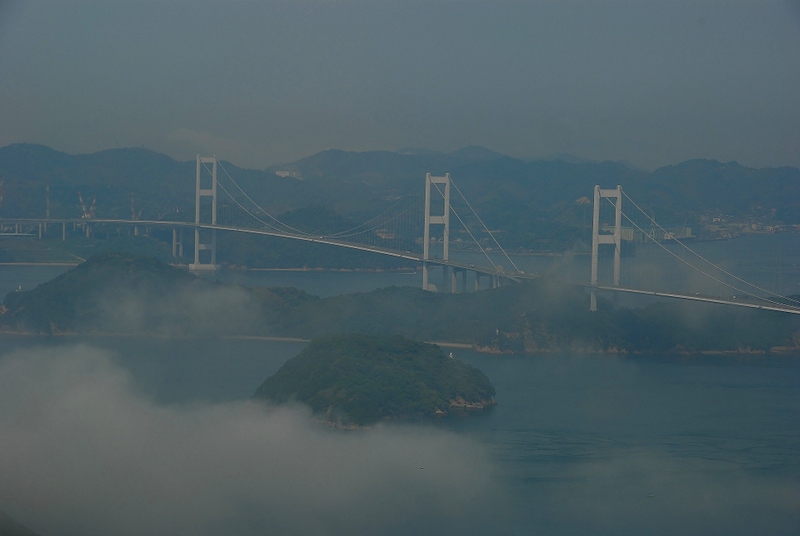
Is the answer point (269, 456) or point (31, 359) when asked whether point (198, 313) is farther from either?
point (269, 456)

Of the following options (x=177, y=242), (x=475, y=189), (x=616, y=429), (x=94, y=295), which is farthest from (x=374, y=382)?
(x=475, y=189)

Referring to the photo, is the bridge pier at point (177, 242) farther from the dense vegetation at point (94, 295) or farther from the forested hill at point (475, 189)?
the dense vegetation at point (94, 295)

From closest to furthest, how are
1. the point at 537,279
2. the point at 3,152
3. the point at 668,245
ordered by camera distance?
the point at 537,279 → the point at 668,245 → the point at 3,152

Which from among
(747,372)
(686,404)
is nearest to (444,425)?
(686,404)

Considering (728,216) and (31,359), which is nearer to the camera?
(31,359)

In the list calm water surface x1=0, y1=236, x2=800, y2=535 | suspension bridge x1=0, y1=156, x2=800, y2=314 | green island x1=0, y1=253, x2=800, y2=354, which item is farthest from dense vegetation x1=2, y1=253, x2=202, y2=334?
suspension bridge x1=0, y1=156, x2=800, y2=314

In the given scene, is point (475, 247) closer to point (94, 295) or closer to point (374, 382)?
point (94, 295)
